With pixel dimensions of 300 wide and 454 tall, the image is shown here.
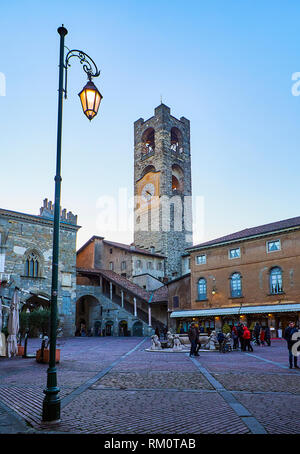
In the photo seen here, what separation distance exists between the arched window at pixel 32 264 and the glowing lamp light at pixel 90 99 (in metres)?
30.3

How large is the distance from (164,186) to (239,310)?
2703 centimetres

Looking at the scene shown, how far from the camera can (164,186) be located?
53.5 meters

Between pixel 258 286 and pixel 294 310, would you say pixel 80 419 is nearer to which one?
pixel 294 310

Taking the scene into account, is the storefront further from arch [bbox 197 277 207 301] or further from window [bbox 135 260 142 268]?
window [bbox 135 260 142 268]

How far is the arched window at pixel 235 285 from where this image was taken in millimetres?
31484

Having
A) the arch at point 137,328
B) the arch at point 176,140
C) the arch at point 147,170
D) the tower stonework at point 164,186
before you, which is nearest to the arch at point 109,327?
the arch at point 137,328

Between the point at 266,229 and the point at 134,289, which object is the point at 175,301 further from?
the point at 266,229

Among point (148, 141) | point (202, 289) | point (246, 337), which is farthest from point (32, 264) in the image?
point (148, 141)

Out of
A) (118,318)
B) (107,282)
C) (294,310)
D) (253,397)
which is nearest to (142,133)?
(107,282)

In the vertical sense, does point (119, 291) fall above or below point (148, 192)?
below

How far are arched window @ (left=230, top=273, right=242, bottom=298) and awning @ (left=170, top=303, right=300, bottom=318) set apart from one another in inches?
53.2

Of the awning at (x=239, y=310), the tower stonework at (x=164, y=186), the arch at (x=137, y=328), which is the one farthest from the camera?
the tower stonework at (x=164, y=186)

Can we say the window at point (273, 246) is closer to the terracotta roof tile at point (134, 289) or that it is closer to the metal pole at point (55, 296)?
the terracotta roof tile at point (134, 289)

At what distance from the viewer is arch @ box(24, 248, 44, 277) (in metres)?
35.0
